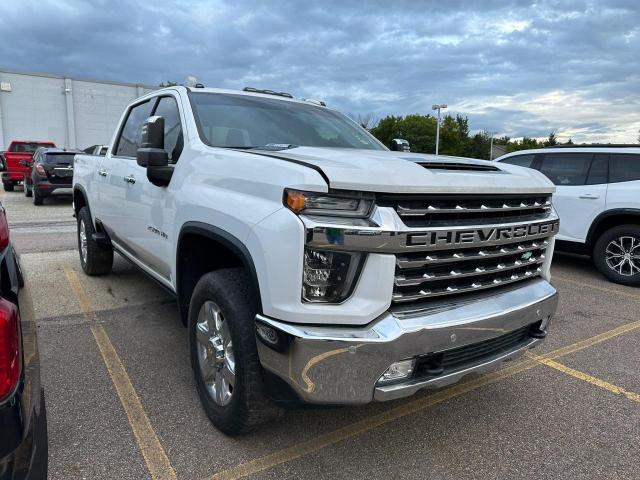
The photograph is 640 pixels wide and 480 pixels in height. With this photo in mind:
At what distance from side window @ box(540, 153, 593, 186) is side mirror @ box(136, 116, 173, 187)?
6.02 meters

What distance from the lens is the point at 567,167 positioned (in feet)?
23.9

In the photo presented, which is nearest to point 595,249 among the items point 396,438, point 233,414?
point 396,438

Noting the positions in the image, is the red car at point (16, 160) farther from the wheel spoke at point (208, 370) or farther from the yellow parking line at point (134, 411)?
the wheel spoke at point (208, 370)

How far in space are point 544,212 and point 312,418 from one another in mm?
1900

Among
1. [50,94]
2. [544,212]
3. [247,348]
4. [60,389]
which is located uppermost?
[50,94]

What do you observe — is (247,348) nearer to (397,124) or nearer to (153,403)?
(153,403)

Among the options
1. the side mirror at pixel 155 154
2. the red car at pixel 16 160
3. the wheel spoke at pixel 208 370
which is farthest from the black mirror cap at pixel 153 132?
the red car at pixel 16 160

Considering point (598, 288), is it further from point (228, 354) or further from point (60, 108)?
point (60, 108)

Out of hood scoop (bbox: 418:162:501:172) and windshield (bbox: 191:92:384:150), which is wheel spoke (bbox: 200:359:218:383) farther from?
hood scoop (bbox: 418:162:501:172)

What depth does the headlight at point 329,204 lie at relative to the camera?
6.95 ft

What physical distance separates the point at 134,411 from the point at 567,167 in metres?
6.78

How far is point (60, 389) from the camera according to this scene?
3203 mm

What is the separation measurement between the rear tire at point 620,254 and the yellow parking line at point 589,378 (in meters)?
3.38

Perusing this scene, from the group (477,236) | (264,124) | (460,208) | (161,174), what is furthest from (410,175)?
(161,174)
